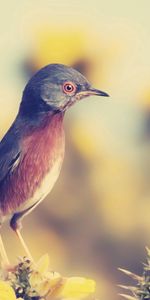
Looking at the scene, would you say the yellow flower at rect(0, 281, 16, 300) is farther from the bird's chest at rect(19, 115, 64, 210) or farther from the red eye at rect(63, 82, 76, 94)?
the red eye at rect(63, 82, 76, 94)

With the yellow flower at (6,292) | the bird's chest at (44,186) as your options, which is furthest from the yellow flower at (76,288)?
the bird's chest at (44,186)

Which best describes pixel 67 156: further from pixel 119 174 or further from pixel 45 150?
pixel 45 150

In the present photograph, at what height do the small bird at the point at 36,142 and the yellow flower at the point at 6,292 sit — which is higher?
the small bird at the point at 36,142

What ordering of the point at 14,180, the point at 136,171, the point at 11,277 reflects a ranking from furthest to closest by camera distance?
the point at 136,171, the point at 14,180, the point at 11,277

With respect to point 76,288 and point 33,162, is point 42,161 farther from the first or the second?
point 76,288

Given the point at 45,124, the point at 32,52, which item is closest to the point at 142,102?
the point at 32,52

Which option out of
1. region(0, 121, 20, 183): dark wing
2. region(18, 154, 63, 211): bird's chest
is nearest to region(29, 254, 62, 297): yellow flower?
region(18, 154, 63, 211): bird's chest

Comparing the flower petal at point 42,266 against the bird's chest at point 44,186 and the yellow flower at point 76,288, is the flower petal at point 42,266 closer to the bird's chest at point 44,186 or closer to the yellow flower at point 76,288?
the yellow flower at point 76,288
